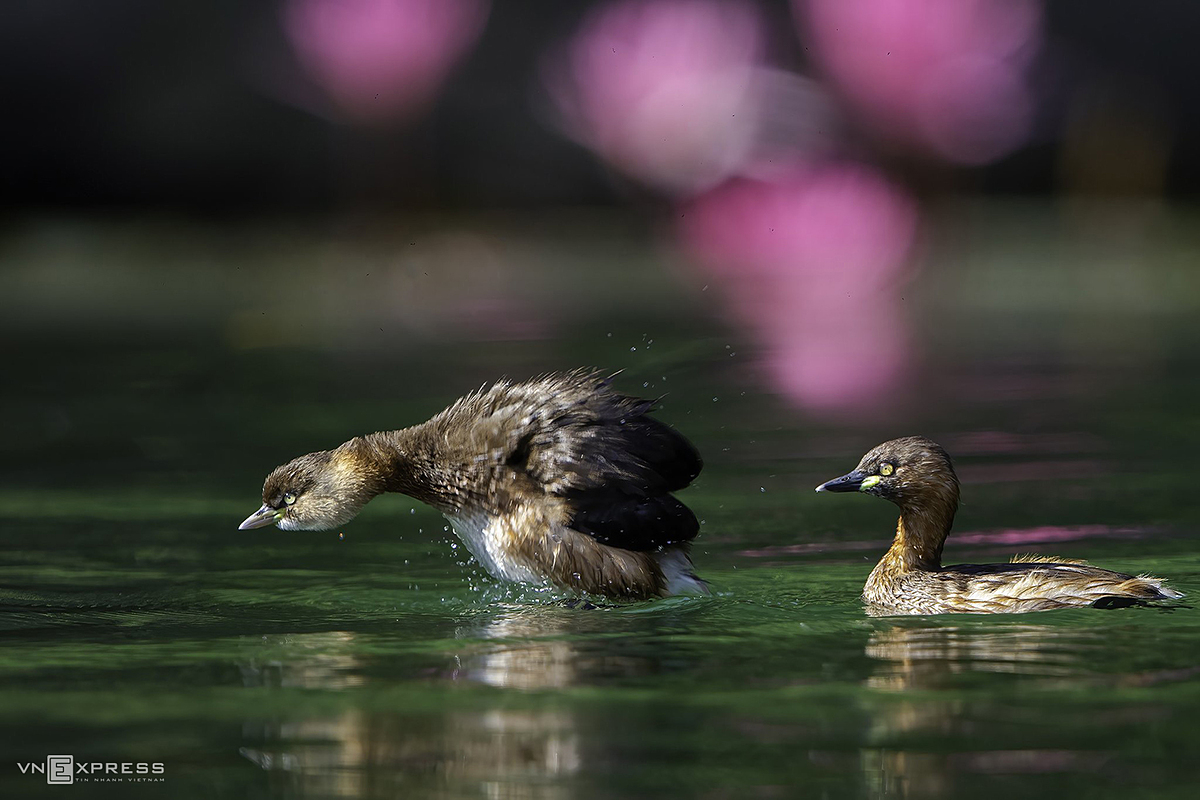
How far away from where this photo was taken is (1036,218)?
15984mm

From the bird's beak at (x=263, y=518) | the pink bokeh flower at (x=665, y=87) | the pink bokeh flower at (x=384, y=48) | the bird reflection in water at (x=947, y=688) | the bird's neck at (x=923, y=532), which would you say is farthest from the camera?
the pink bokeh flower at (x=384, y=48)

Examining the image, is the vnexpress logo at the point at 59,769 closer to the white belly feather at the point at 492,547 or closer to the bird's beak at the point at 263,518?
the white belly feather at the point at 492,547

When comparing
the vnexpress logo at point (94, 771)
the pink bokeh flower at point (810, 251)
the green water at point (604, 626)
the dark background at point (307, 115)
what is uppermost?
the dark background at point (307, 115)

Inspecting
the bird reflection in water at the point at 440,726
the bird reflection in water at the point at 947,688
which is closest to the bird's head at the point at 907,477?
the bird reflection in water at the point at 947,688

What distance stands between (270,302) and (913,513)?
345 inches

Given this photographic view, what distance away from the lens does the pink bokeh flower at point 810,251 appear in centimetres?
1341

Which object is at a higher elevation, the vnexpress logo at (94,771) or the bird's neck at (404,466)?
the bird's neck at (404,466)

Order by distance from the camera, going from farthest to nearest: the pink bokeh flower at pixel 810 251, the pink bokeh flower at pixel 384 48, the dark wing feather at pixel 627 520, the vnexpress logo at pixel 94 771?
the pink bokeh flower at pixel 384 48, the pink bokeh flower at pixel 810 251, the dark wing feather at pixel 627 520, the vnexpress logo at pixel 94 771

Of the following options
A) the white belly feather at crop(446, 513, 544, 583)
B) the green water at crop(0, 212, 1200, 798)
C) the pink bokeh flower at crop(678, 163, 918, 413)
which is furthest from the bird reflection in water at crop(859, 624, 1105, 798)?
the pink bokeh flower at crop(678, 163, 918, 413)

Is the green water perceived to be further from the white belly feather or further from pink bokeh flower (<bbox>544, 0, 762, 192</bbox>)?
pink bokeh flower (<bbox>544, 0, 762, 192</bbox>)

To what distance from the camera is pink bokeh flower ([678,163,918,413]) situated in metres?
13.4

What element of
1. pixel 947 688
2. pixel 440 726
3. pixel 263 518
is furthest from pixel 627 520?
pixel 440 726

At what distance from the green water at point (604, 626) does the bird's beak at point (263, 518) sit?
167mm

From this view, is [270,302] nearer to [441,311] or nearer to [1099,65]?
[441,311]
